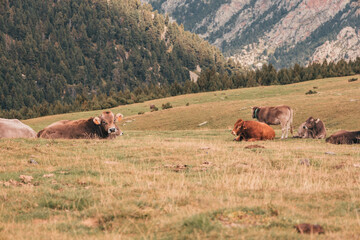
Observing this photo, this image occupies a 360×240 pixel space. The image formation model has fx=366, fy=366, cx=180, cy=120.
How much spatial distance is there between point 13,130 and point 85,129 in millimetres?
4345

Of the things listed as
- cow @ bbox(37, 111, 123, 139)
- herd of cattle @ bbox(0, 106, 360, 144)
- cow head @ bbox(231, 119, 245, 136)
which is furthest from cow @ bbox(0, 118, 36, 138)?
cow head @ bbox(231, 119, 245, 136)

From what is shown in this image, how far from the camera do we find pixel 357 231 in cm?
619

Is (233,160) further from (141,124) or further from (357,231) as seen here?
(141,124)

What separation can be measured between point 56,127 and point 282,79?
106733 mm

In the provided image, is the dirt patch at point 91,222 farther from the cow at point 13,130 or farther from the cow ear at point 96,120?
the cow at point 13,130

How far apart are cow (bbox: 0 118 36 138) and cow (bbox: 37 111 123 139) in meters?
0.82

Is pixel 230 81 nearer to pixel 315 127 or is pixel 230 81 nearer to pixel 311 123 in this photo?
pixel 315 127

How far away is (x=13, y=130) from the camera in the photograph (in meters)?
22.5

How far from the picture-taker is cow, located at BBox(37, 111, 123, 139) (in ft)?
73.9

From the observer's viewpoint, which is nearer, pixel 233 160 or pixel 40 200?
pixel 40 200

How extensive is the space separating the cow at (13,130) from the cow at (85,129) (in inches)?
32.2

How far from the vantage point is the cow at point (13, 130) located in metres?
22.1

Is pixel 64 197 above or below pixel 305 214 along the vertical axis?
above

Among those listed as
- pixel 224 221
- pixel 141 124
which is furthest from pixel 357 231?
pixel 141 124
